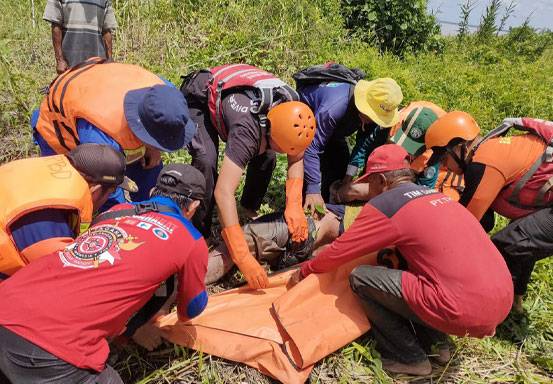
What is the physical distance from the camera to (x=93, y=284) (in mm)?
1646

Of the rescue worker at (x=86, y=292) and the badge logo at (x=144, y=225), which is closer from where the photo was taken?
the rescue worker at (x=86, y=292)

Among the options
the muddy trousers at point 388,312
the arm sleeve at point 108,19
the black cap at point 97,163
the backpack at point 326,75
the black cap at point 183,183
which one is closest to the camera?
the black cap at point 97,163

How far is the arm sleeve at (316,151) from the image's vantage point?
338 centimetres

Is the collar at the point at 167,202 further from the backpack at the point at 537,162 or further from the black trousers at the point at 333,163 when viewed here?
the black trousers at the point at 333,163

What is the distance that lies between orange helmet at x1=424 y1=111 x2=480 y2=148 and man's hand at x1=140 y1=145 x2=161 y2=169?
69.6 inches

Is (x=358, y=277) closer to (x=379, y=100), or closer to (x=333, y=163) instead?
(x=379, y=100)

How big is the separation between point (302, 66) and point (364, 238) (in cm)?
444

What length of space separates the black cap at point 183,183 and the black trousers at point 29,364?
80cm

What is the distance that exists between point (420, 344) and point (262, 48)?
4.68 metres

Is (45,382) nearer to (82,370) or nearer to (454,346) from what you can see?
(82,370)

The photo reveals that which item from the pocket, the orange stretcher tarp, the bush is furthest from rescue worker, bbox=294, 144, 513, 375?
the bush

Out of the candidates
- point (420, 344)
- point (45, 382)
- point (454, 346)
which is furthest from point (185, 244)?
point (454, 346)

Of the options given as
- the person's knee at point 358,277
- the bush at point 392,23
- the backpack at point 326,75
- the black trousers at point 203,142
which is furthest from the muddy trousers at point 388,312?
the bush at point 392,23

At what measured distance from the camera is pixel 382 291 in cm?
232
